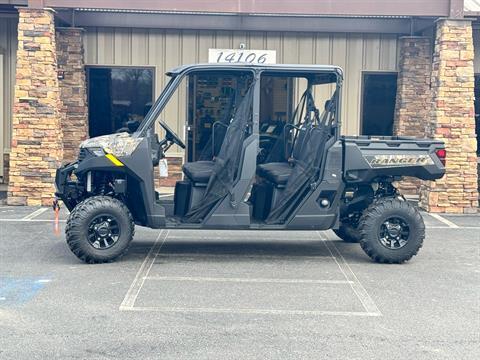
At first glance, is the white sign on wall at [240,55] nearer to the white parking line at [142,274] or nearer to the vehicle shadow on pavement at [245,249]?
the white parking line at [142,274]

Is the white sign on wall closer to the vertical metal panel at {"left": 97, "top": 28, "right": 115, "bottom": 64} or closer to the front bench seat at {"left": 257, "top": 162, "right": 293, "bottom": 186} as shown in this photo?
the vertical metal panel at {"left": 97, "top": 28, "right": 115, "bottom": 64}

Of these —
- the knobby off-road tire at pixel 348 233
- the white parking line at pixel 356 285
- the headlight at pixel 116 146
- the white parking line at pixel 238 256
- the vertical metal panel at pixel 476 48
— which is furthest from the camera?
the vertical metal panel at pixel 476 48

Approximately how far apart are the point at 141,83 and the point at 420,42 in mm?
5816

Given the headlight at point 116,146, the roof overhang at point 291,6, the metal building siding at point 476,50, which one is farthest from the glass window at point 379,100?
the headlight at point 116,146

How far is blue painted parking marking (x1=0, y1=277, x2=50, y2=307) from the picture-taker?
713 cm

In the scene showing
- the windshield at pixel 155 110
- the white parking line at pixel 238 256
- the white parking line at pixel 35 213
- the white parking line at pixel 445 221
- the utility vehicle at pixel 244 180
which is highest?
the windshield at pixel 155 110

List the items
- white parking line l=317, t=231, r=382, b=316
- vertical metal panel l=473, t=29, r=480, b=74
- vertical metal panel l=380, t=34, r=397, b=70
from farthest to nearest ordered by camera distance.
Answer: vertical metal panel l=380, t=34, r=397, b=70 → vertical metal panel l=473, t=29, r=480, b=74 → white parking line l=317, t=231, r=382, b=316

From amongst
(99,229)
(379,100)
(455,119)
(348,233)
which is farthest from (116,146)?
(379,100)

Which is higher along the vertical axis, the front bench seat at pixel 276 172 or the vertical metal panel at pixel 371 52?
the vertical metal panel at pixel 371 52

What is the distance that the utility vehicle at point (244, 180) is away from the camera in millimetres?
8695

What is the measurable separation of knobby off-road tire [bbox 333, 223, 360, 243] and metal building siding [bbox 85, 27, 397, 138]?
21.2 feet

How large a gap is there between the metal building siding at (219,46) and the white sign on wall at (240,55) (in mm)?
131

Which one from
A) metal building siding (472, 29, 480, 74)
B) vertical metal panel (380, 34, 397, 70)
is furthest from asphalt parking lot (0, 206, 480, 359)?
metal building siding (472, 29, 480, 74)

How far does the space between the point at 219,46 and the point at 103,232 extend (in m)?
8.27
